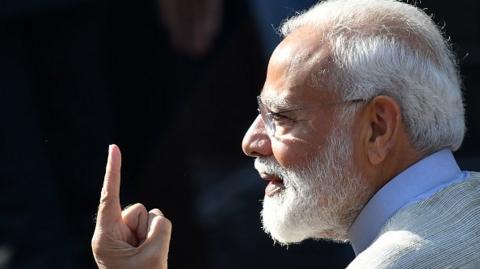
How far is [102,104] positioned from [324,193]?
3197 millimetres

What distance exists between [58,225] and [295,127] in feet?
10.1

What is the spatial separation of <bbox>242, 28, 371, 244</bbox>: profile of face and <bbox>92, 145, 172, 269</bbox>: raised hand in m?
0.28

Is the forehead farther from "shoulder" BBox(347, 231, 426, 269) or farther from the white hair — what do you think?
"shoulder" BBox(347, 231, 426, 269)

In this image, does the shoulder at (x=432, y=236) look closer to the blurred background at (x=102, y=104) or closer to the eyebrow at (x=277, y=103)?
the eyebrow at (x=277, y=103)

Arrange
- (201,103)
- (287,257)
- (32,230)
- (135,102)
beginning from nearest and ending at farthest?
(32,230), (135,102), (287,257), (201,103)

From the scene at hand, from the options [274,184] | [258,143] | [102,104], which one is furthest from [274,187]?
[102,104]

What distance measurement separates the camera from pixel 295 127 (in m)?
2.79

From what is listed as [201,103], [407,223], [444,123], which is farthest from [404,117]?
[201,103]

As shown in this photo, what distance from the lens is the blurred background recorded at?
561cm

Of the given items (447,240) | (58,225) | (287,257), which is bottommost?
(287,257)

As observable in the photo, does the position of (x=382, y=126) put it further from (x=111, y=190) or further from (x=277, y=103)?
(x=111, y=190)

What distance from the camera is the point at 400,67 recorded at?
106 inches

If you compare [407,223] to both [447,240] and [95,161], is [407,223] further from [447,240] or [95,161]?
[95,161]

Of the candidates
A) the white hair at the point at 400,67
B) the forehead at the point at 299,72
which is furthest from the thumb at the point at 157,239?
the white hair at the point at 400,67
